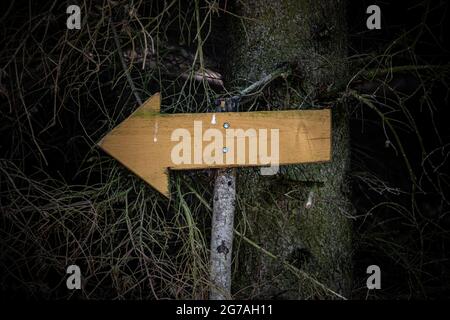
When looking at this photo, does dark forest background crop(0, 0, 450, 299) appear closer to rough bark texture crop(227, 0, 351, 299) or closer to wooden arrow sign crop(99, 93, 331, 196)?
rough bark texture crop(227, 0, 351, 299)

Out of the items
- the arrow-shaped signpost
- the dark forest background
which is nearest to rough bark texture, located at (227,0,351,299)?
the dark forest background

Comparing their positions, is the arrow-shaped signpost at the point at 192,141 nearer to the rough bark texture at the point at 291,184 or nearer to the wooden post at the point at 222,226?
the wooden post at the point at 222,226

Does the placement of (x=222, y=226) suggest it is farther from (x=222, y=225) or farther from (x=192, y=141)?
(x=192, y=141)

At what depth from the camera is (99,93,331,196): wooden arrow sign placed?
6.23ft

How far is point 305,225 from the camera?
217 cm

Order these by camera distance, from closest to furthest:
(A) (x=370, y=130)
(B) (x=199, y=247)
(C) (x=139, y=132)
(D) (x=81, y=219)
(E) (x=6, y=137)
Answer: (C) (x=139, y=132) < (B) (x=199, y=247) < (D) (x=81, y=219) < (E) (x=6, y=137) < (A) (x=370, y=130)

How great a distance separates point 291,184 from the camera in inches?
84.7

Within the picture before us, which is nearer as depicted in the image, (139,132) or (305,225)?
(139,132)

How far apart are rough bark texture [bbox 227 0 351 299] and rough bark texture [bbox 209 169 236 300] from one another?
166 millimetres

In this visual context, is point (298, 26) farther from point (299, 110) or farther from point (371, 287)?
point (371, 287)

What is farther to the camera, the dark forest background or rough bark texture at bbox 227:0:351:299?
rough bark texture at bbox 227:0:351:299

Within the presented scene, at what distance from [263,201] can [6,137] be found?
148 cm

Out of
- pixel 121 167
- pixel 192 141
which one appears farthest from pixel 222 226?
pixel 121 167

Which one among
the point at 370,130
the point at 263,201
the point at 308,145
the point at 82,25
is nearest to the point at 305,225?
the point at 263,201
